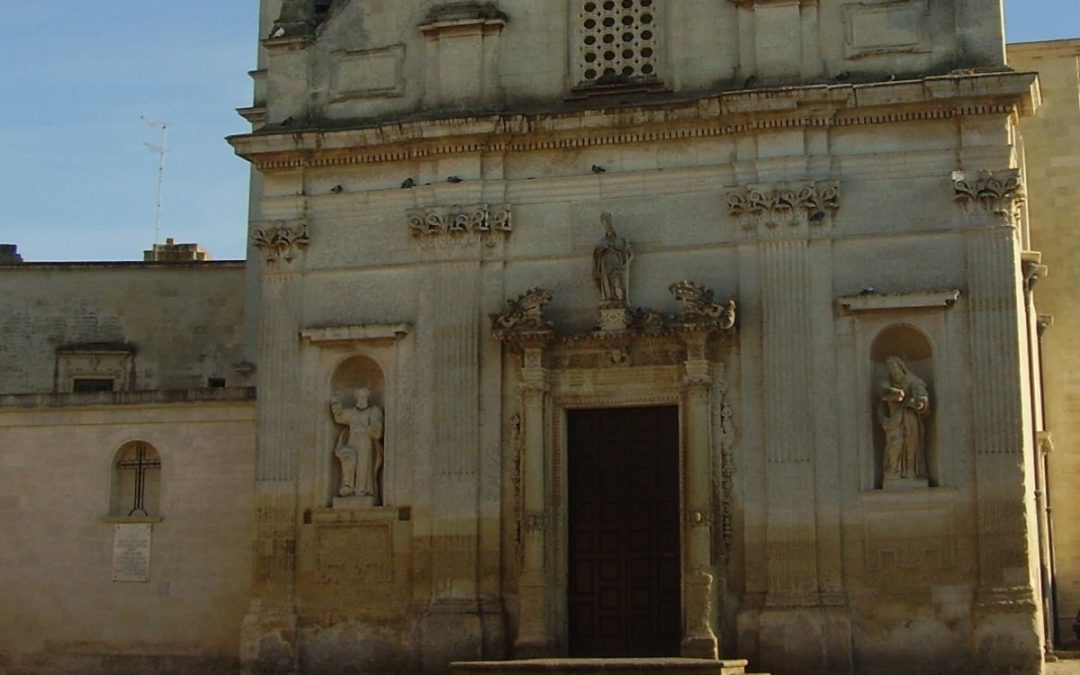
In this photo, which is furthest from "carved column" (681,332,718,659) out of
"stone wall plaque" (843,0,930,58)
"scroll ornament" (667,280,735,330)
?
"stone wall plaque" (843,0,930,58)

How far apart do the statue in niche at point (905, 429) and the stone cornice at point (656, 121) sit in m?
3.35

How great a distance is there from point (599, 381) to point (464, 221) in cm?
280

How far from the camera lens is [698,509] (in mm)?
21562

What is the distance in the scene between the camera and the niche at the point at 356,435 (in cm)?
2311

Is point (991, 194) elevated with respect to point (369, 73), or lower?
lower

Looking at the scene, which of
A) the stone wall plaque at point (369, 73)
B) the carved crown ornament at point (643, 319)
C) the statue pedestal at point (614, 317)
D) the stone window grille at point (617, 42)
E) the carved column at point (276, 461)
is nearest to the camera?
the carved crown ornament at point (643, 319)

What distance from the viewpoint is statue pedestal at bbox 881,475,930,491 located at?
21156 mm

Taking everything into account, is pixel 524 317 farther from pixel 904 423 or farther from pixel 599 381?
pixel 904 423

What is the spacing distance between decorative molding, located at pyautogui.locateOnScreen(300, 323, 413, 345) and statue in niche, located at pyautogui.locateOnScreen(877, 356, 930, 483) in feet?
20.8

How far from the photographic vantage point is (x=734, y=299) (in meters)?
22.1

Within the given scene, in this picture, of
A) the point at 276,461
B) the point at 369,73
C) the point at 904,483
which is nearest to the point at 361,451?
the point at 276,461

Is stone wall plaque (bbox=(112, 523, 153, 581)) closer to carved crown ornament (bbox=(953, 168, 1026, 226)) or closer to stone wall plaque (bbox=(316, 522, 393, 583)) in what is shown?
stone wall plaque (bbox=(316, 522, 393, 583))

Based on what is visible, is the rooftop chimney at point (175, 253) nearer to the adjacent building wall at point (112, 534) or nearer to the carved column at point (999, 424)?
the adjacent building wall at point (112, 534)

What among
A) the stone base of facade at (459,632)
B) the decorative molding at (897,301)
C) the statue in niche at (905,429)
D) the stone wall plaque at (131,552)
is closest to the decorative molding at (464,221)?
the decorative molding at (897,301)
